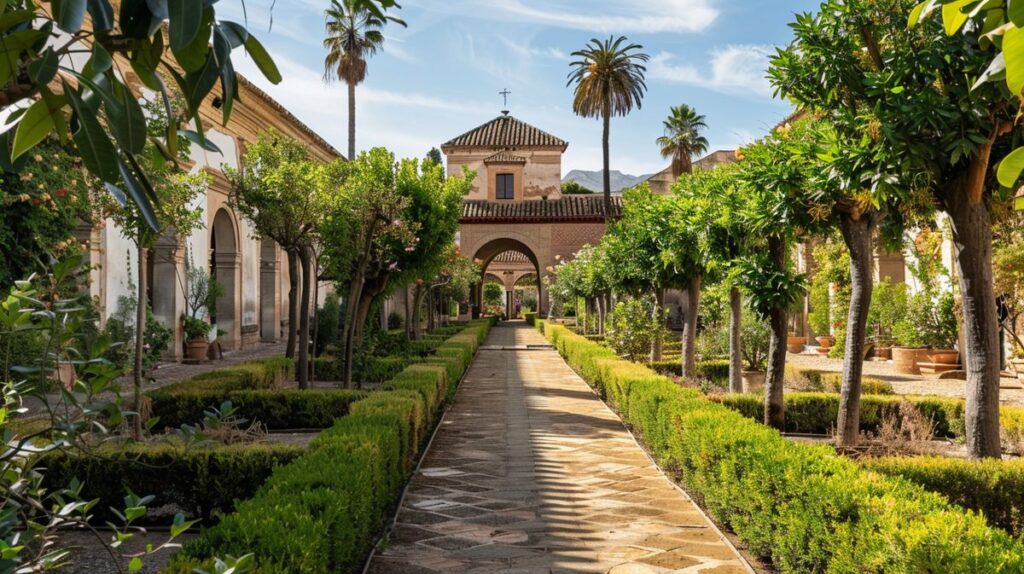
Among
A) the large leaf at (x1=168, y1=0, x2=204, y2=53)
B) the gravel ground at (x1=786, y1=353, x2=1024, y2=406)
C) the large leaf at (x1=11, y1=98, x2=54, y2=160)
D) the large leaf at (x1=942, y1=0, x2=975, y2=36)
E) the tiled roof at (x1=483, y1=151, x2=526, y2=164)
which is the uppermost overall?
the tiled roof at (x1=483, y1=151, x2=526, y2=164)

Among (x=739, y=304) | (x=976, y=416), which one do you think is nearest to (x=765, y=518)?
(x=976, y=416)

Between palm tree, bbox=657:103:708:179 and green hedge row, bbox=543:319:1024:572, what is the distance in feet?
104

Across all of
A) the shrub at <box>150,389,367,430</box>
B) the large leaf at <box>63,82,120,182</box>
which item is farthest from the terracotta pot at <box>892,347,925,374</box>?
the large leaf at <box>63,82,120,182</box>

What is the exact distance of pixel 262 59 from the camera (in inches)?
40.0

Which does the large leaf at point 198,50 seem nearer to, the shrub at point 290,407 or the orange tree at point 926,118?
the orange tree at point 926,118

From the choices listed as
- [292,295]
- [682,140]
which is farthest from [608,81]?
[292,295]

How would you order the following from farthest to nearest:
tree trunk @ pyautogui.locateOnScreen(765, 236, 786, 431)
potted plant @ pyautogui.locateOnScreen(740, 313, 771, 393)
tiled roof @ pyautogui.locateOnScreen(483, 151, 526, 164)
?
1. tiled roof @ pyautogui.locateOnScreen(483, 151, 526, 164)
2. potted plant @ pyautogui.locateOnScreen(740, 313, 771, 393)
3. tree trunk @ pyautogui.locateOnScreen(765, 236, 786, 431)

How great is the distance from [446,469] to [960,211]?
460 cm

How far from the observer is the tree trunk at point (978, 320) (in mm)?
5102

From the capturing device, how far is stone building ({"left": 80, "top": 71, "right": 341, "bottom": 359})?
12969 millimetres

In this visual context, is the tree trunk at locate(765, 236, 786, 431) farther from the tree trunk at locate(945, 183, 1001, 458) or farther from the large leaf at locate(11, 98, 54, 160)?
the large leaf at locate(11, 98, 54, 160)

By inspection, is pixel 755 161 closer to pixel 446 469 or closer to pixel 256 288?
pixel 446 469

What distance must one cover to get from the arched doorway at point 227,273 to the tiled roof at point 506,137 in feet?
70.9

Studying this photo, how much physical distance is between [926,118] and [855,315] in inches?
83.2
